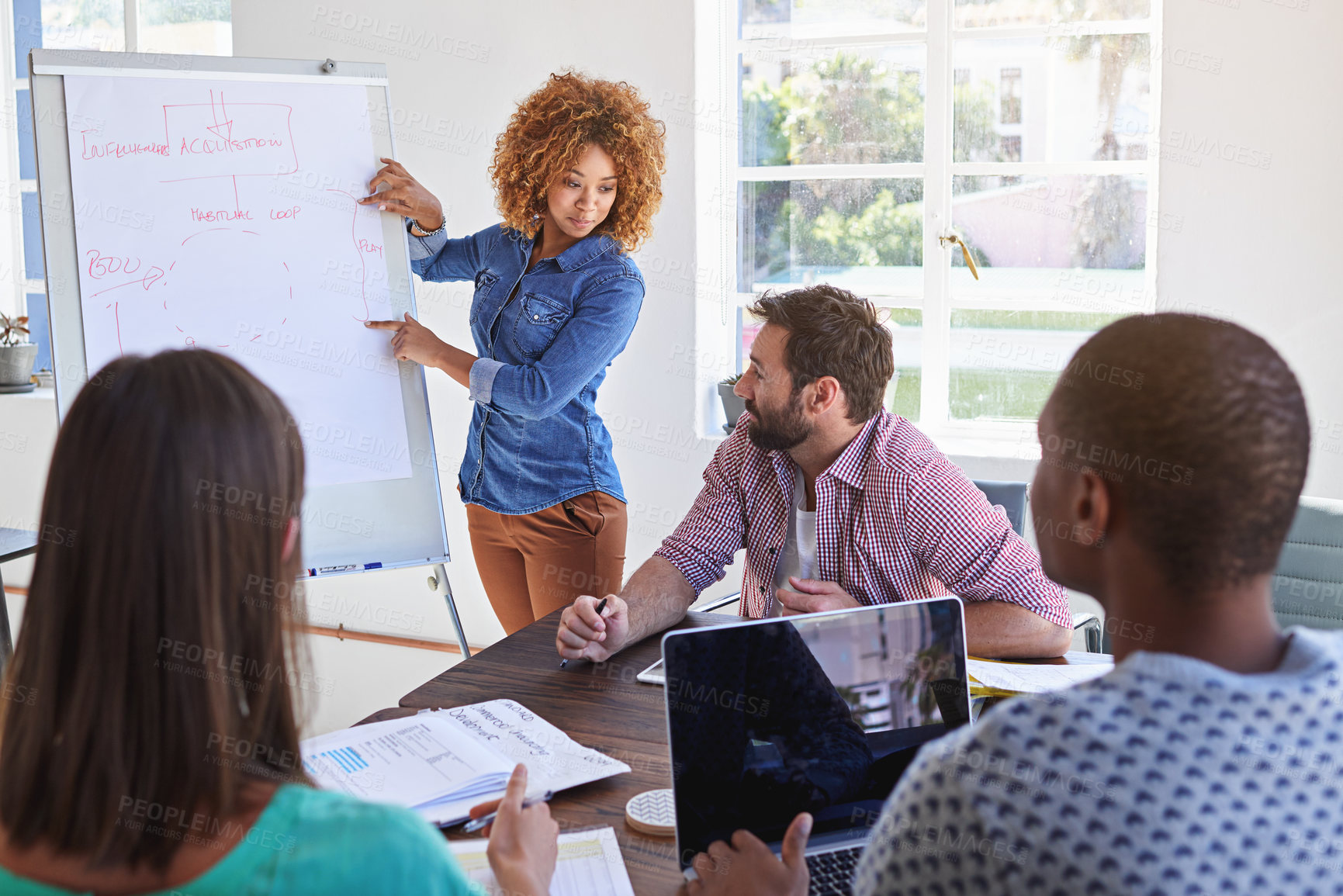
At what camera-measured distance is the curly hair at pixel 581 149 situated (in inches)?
84.0

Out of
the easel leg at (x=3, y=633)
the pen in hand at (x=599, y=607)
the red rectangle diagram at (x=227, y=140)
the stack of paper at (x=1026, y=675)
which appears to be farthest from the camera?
the easel leg at (x=3, y=633)

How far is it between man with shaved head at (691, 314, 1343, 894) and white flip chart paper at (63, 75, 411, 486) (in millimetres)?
1554

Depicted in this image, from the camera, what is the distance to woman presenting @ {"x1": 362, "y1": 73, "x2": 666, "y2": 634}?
2109 millimetres

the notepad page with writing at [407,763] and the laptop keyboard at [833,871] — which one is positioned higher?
the notepad page with writing at [407,763]

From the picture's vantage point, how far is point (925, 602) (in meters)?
1.09

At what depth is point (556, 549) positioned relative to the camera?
7.18 feet

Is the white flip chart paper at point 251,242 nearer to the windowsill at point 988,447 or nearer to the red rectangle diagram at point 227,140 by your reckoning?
the red rectangle diagram at point 227,140

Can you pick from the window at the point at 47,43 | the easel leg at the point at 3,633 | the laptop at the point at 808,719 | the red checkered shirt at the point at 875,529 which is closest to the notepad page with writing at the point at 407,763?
the laptop at the point at 808,719

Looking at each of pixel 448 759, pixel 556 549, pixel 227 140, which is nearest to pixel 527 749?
pixel 448 759

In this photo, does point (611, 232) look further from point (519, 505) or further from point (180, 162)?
point (180, 162)

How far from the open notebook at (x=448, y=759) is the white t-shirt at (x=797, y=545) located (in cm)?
62

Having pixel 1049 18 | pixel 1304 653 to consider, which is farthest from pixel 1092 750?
pixel 1049 18

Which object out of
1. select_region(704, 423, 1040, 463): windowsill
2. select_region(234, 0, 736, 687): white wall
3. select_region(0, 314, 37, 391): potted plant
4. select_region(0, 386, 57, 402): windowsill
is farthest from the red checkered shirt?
select_region(0, 314, 37, 391): potted plant

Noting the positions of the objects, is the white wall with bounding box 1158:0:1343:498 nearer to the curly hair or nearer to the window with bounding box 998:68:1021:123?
the window with bounding box 998:68:1021:123
